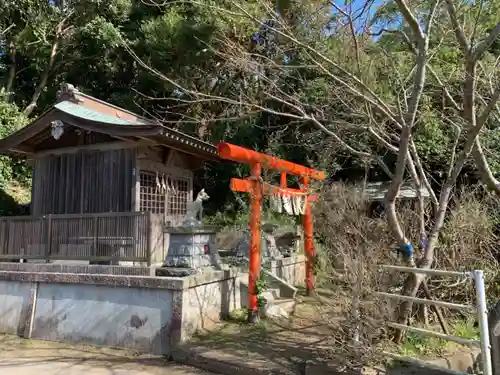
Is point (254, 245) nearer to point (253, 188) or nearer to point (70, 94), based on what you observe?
point (253, 188)

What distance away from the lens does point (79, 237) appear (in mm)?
8969

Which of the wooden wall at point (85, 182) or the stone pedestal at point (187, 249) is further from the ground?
the wooden wall at point (85, 182)

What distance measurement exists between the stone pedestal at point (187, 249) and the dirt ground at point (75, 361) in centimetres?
161

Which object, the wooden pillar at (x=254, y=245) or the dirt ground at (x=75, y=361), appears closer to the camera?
the dirt ground at (x=75, y=361)

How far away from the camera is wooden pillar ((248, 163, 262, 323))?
801 centimetres

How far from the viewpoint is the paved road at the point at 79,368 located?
6355mm

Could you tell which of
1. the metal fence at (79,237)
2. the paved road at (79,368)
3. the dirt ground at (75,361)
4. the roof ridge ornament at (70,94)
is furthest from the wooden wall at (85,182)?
the paved road at (79,368)

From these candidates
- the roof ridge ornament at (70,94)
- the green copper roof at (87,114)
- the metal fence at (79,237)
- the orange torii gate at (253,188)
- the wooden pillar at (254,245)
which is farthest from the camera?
the roof ridge ornament at (70,94)

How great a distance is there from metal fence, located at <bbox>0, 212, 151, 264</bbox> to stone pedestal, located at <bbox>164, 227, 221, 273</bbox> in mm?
472

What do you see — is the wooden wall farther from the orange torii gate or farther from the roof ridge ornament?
the orange torii gate

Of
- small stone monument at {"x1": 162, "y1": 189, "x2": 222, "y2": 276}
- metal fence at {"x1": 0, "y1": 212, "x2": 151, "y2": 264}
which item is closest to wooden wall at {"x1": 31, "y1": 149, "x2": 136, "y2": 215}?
metal fence at {"x1": 0, "y1": 212, "x2": 151, "y2": 264}

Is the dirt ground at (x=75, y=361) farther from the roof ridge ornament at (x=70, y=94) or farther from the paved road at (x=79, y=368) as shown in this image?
the roof ridge ornament at (x=70, y=94)

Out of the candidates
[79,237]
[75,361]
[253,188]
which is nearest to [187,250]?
[253,188]

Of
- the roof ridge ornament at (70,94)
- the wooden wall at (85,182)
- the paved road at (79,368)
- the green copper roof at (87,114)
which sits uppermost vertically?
the roof ridge ornament at (70,94)
